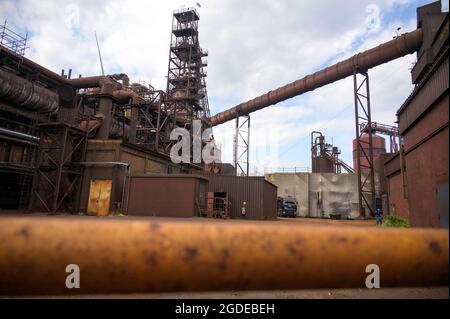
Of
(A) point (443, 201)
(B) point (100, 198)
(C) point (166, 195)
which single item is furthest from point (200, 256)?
(B) point (100, 198)

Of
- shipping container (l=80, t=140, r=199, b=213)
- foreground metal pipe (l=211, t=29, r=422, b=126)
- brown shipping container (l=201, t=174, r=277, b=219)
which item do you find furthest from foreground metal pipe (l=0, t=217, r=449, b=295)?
foreground metal pipe (l=211, t=29, r=422, b=126)

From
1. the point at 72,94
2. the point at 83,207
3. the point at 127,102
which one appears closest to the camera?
the point at 83,207

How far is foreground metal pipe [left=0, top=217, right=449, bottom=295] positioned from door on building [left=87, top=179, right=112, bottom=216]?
686 inches

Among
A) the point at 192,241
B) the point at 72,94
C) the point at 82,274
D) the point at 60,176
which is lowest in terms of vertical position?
the point at 82,274

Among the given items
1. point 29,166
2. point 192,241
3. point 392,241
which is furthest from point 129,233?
point 29,166

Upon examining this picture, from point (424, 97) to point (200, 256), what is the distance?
786 centimetres

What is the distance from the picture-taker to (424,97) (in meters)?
6.80

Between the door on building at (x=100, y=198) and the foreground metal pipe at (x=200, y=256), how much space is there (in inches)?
686

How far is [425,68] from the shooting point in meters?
15.3

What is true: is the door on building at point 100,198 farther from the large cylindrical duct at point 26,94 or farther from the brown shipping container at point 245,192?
the brown shipping container at point 245,192

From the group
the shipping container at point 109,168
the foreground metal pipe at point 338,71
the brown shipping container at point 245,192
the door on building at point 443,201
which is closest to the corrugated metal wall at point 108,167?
the shipping container at point 109,168
